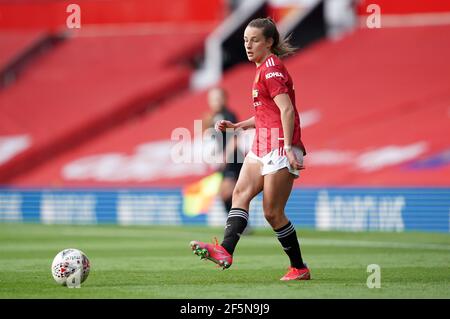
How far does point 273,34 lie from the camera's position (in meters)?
8.85

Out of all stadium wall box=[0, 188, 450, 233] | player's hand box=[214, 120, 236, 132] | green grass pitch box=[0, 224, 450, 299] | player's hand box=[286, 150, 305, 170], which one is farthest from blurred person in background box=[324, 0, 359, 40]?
player's hand box=[286, 150, 305, 170]

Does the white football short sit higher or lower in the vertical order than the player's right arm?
lower

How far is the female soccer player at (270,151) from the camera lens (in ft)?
28.0

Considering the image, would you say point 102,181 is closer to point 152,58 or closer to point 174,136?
point 174,136

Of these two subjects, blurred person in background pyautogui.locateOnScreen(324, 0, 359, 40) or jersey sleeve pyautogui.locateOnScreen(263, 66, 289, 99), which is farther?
blurred person in background pyautogui.locateOnScreen(324, 0, 359, 40)

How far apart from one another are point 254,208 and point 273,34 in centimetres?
1093

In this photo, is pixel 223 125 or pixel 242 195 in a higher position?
pixel 223 125

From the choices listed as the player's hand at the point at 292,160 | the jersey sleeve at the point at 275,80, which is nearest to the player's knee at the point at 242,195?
the player's hand at the point at 292,160

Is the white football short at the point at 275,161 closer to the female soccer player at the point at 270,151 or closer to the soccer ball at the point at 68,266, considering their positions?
the female soccer player at the point at 270,151

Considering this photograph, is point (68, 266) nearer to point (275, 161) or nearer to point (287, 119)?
point (275, 161)

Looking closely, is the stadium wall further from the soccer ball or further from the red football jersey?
the soccer ball

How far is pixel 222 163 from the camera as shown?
16.0 m

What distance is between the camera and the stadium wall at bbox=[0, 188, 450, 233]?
18.0 m

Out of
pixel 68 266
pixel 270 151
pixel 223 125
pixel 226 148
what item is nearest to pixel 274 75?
pixel 270 151
